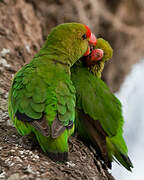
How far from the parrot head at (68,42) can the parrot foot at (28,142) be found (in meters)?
0.94

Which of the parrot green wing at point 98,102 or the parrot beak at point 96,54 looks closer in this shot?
the parrot green wing at point 98,102

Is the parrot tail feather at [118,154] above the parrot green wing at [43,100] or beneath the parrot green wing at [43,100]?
beneath

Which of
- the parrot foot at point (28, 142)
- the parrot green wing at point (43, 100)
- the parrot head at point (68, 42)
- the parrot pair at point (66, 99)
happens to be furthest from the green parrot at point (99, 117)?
the parrot foot at point (28, 142)

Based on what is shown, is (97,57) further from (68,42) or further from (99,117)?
(99,117)

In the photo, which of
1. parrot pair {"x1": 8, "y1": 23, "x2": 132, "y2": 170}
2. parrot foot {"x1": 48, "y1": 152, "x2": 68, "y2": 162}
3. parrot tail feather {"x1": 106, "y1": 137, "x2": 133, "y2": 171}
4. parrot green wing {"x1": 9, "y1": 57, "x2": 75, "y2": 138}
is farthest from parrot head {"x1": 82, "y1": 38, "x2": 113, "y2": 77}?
parrot foot {"x1": 48, "y1": 152, "x2": 68, "y2": 162}

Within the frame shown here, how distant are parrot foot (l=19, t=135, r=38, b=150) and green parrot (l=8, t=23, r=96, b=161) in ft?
0.20

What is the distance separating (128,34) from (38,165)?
18.5 feet

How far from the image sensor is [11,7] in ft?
17.0

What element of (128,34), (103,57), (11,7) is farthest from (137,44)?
(103,57)

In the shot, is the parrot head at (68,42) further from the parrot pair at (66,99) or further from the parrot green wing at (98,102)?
the parrot green wing at (98,102)

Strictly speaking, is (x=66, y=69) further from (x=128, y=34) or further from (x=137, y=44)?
(x=137, y=44)

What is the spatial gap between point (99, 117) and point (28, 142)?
79cm

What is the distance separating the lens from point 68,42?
328cm

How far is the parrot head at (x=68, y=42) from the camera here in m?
3.25
